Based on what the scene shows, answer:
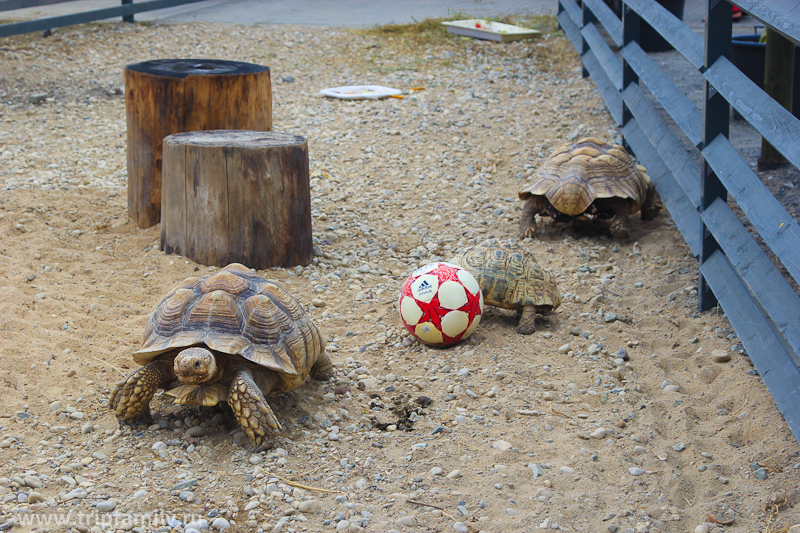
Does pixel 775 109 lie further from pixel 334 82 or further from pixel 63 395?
pixel 334 82

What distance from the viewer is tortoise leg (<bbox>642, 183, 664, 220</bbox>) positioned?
563 centimetres

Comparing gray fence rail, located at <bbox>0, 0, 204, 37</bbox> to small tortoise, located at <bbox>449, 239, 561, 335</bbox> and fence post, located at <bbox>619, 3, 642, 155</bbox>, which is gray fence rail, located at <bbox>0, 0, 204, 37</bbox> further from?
small tortoise, located at <bbox>449, 239, 561, 335</bbox>

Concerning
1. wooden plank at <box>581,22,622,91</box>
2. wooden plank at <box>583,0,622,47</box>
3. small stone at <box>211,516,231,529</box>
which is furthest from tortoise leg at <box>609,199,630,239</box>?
small stone at <box>211,516,231,529</box>

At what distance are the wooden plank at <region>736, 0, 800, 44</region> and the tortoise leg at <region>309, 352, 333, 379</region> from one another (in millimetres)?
2449

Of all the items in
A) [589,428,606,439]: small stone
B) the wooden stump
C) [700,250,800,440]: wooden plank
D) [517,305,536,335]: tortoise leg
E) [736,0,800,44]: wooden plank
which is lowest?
[589,428,606,439]: small stone

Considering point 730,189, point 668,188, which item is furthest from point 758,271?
point 668,188

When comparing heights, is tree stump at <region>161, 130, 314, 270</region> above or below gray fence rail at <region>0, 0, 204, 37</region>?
below

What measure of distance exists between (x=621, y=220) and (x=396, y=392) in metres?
2.66

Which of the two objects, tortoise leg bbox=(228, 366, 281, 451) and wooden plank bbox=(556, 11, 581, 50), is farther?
wooden plank bbox=(556, 11, 581, 50)

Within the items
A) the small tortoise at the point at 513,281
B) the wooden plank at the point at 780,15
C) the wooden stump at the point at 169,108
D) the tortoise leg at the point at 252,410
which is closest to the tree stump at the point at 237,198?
the wooden stump at the point at 169,108

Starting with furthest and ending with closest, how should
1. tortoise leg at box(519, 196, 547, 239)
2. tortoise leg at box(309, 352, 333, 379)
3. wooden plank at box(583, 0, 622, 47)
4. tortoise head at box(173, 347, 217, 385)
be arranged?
wooden plank at box(583, 0, 622, 47)
tortoise leg at box(519, 196, 547, 239)
tortoise leg at box(309, 352, 333, 379)
tortoise head at box(173, 347, 217, 385)

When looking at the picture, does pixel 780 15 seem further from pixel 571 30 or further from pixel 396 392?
pixel 571 30

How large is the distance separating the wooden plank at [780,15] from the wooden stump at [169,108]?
3.54 meters

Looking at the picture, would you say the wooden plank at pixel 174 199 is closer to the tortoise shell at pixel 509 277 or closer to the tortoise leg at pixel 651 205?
the tortoise shell at pixel 509 277
